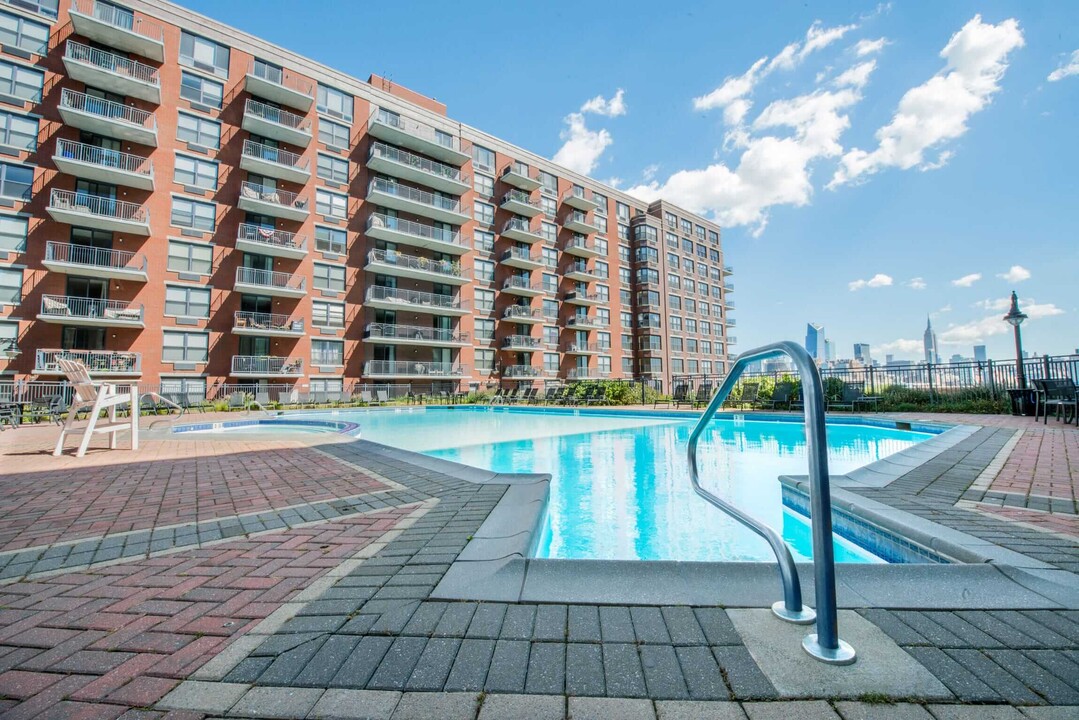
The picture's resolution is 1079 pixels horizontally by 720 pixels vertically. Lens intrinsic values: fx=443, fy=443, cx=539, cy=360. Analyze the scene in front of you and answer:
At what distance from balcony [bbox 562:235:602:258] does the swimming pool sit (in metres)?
25.0

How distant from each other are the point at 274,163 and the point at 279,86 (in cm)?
405

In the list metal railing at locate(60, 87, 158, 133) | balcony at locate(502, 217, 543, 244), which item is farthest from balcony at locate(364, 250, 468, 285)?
metal railing at locate(60, 87, 158, 133)

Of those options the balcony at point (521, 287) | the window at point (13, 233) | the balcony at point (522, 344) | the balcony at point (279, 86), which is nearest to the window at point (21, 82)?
the window at point (13, 233)

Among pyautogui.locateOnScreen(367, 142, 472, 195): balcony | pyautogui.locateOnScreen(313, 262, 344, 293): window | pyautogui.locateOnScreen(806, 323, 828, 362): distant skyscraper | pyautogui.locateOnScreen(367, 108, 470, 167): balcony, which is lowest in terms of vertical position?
pyautogui.locateOnScreen(806, 323, 828, 362): distant skyscraper

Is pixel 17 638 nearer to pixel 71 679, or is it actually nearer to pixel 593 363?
pixel 71 679

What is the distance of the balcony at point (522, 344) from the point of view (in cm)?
3161

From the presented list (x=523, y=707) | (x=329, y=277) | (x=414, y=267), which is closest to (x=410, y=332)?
(x=414, y=267)

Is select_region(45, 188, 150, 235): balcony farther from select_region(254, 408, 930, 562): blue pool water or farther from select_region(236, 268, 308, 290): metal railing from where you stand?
select_region(254, 408, 930, 562): blue pool water

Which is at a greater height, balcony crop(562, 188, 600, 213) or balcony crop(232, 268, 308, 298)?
balcony crop(562, 188, 600, 213)

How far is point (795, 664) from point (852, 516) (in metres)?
2.26

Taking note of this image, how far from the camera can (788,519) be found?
426 cm

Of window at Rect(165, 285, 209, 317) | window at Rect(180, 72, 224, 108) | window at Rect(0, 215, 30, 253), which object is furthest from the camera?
window at Rect(180, 72, 224, 108)

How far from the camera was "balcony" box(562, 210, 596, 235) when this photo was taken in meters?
36.7

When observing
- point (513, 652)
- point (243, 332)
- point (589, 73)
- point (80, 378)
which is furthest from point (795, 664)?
point (243, 332)
